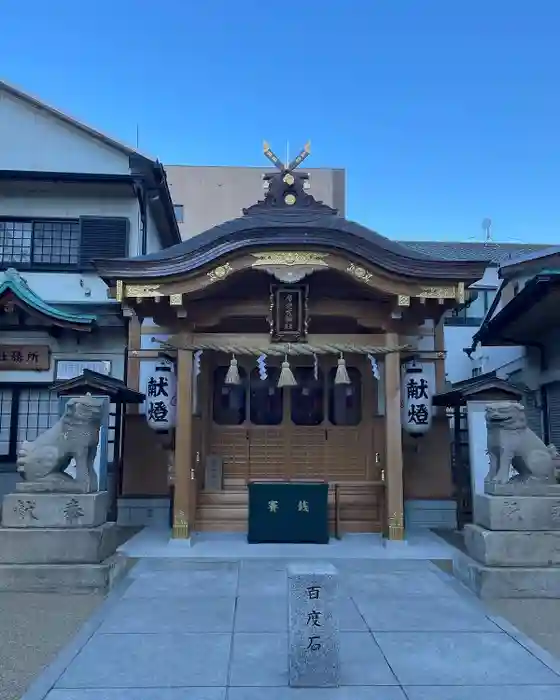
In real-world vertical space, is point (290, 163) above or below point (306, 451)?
above

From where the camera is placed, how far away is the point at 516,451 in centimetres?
834

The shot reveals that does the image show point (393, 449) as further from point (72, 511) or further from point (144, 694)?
point (144, 694)

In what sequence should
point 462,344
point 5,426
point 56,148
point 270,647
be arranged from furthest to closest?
1. point 462,344
2. point 56,148
3. point 5,426
4. point 270,647

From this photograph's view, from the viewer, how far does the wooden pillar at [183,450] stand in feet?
34.7

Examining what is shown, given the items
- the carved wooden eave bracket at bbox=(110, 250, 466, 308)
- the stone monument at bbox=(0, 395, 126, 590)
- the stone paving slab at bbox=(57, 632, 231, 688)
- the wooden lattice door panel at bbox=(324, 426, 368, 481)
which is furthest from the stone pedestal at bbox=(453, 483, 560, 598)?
the stone monument at bbox=(0, 395, 126, 590)

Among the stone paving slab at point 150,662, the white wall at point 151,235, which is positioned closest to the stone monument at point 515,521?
the stone paving slab at point 150,662

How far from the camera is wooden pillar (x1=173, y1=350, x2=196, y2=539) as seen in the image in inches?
416

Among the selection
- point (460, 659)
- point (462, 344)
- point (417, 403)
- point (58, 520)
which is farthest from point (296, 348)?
point (462, 344)

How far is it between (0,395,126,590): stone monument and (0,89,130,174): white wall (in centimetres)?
828

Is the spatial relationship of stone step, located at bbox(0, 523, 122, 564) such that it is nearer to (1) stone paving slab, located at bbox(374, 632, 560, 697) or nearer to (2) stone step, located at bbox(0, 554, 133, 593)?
(2) stone step, located at bbox(0, 554, 133, 593)

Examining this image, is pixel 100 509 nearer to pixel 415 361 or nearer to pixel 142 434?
pixel 142 434

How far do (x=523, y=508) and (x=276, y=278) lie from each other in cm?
549

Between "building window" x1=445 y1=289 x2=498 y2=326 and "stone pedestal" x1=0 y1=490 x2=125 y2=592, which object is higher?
"building window" x1=445 y1=289 x2=498 y2=326

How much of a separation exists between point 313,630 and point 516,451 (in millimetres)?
4586
